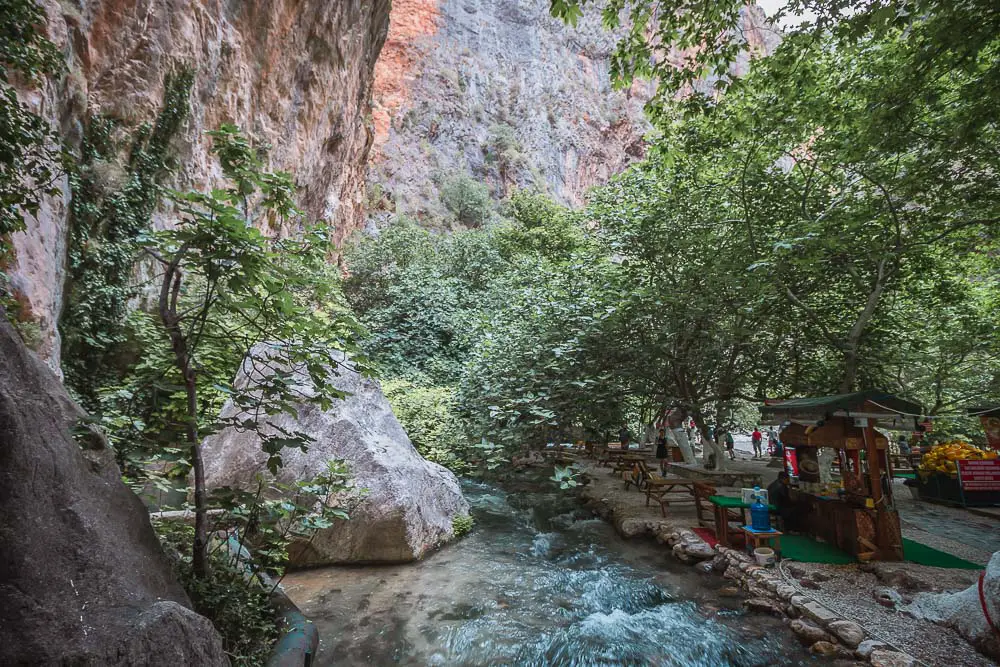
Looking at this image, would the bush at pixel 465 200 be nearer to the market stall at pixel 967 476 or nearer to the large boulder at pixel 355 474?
the large boulder at pixel 355 474

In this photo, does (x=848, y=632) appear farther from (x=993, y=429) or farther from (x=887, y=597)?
(x=993, y=429)

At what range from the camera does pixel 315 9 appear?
13.7 meters

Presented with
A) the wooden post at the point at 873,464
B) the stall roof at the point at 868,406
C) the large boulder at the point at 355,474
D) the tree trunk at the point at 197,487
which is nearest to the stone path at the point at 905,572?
the wooden post at the point at 873,464

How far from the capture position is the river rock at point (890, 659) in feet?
13.4

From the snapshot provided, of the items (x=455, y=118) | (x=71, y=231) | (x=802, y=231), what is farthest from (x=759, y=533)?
(x=455, y=118)

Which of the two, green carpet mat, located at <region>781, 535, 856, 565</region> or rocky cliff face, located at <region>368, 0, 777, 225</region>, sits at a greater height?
rocky cliff face, located at <region>368, 0, 777, 225</region>

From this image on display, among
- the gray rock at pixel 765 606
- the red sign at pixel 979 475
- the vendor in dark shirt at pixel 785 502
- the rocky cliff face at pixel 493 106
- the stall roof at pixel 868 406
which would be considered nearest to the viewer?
the gray rock at pixel 765 606

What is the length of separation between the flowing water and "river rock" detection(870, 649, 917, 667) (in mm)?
646

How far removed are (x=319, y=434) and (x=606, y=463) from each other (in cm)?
1221

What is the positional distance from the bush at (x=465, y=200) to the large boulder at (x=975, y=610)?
2875cm

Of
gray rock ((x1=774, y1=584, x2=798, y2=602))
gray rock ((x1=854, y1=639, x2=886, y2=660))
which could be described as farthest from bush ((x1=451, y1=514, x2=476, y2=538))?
gray rock ((x1=854, y1=639, x2=886, y2=660))

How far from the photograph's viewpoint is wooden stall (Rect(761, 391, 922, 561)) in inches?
258

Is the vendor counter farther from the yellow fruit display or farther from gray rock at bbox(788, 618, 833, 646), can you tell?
the yellow fruit display

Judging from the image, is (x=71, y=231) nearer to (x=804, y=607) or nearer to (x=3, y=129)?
(x=3, y=129)
